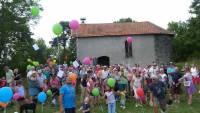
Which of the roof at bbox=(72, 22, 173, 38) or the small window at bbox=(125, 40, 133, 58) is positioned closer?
the roof at bbox=(72, 22, 173, 38)

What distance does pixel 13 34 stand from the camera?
1898 inches

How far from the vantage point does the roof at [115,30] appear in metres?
50.5

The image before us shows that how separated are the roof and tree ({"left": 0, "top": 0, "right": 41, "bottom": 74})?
5.58 meters

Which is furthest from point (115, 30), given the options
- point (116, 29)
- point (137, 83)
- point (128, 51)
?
point (137, 83)

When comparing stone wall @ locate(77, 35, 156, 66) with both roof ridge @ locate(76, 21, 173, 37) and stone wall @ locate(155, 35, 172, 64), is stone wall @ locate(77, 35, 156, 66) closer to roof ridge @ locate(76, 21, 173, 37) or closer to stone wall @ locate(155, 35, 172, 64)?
roof ridge @ locate(76, 21, 173, 37)

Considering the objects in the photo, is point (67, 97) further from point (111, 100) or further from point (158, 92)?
point (158, 92)

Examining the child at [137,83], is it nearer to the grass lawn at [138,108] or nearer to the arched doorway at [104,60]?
the grass lawn at [138,108]

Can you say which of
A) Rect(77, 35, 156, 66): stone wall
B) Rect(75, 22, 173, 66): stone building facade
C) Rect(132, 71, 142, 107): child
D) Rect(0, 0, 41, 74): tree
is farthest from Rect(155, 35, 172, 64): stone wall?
Rect(132, 71, 142, 107): child

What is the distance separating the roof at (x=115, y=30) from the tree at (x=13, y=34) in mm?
5584

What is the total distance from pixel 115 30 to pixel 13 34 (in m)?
11.3

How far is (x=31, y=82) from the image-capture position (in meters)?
19.1

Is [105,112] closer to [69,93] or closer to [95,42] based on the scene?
[69,93]

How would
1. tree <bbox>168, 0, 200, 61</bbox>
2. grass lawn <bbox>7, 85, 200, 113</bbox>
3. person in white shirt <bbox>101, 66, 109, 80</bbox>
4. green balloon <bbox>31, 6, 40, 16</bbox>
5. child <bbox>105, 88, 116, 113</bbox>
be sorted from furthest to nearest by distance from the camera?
tree <bbox>168, 0, 200, 61</bbox> < person in white shirt <bbox>101, 66, 109, 80</bbox> < grass lawn <bbox>7, 85, 200, 113</bbox> < green balloon <bbox>31, 6, 40, 16</bbox> < child <bbox>105, 88, 116, 113</bbox>

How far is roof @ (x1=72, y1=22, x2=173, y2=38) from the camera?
5047 cm
